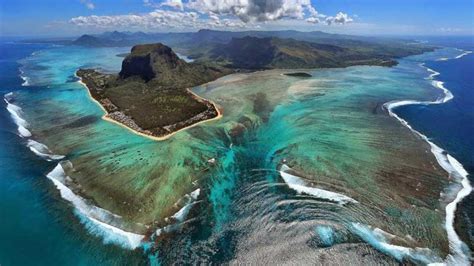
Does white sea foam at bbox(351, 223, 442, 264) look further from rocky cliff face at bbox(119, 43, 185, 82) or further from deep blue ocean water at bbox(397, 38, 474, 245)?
rocky cliff face at bbox(119, 43, 185, 82)

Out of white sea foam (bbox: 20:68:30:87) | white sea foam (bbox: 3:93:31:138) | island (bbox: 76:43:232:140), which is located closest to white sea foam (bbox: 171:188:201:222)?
island (bbox: 76:43:232:140)

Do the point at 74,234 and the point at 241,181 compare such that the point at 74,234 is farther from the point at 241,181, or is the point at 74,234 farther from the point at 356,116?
the point at 356,116

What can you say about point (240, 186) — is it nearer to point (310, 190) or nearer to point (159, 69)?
point (310, 190)

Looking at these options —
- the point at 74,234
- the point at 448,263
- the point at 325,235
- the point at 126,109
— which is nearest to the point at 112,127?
the point at 126,109

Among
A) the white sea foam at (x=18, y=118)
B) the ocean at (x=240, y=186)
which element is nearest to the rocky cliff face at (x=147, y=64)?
the white sea foam at (x=18, y=118)

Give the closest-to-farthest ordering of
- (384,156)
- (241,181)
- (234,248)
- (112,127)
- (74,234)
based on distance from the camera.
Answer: (234,248), (74,234), (241,181), (384,156), (112,127)

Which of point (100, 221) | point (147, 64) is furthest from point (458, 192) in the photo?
point (147, 64)
